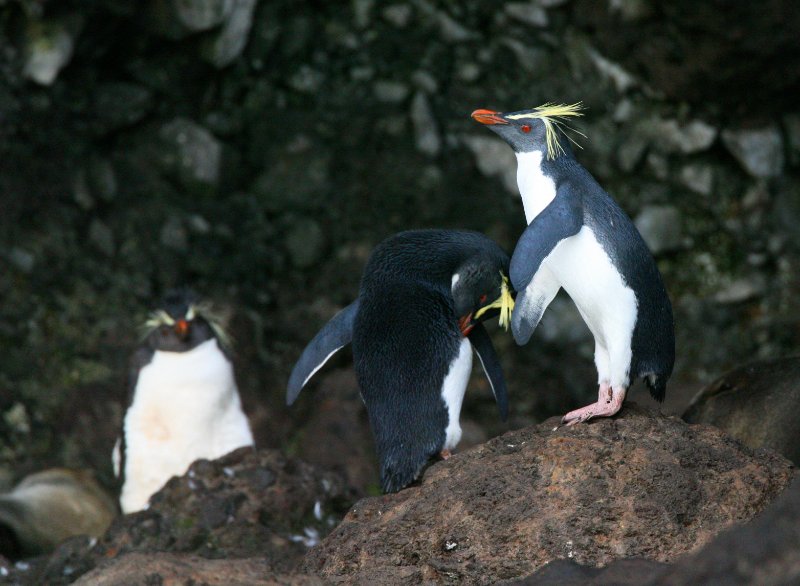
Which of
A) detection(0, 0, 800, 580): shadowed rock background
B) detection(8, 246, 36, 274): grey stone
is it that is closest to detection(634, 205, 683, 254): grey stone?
detection(0, 0, 800, 580): shadowed rock background

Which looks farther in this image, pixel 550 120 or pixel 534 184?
pixel 550 120

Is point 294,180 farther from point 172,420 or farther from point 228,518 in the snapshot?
point 228,518

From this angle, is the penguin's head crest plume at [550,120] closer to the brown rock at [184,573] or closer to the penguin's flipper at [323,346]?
the penguin's flipper at [323,346]

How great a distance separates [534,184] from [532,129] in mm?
174

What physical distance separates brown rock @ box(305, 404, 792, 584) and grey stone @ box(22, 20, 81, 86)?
3197 millimetres

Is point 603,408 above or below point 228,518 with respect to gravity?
above

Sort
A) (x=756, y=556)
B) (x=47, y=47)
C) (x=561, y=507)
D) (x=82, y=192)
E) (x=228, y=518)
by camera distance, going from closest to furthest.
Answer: (x=756, y=556)
(x=561, y=507)
(x=228, y=518)
(x=47, y=47)
(x=82, y=192)

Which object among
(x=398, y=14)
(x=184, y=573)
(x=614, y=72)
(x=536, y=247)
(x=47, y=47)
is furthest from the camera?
(x=398, y=14)

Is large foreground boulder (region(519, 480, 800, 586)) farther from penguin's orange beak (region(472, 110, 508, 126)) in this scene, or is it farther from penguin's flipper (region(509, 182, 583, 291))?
A: penguin's orange beak (region(472, 110, 508, 126))

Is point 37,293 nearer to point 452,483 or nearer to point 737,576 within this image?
point 452,483

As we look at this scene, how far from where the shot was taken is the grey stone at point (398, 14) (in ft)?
19.5

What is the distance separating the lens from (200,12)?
5.47m

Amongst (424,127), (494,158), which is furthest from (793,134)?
(424,127)

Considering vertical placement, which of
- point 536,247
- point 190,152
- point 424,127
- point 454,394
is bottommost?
point 424,127
